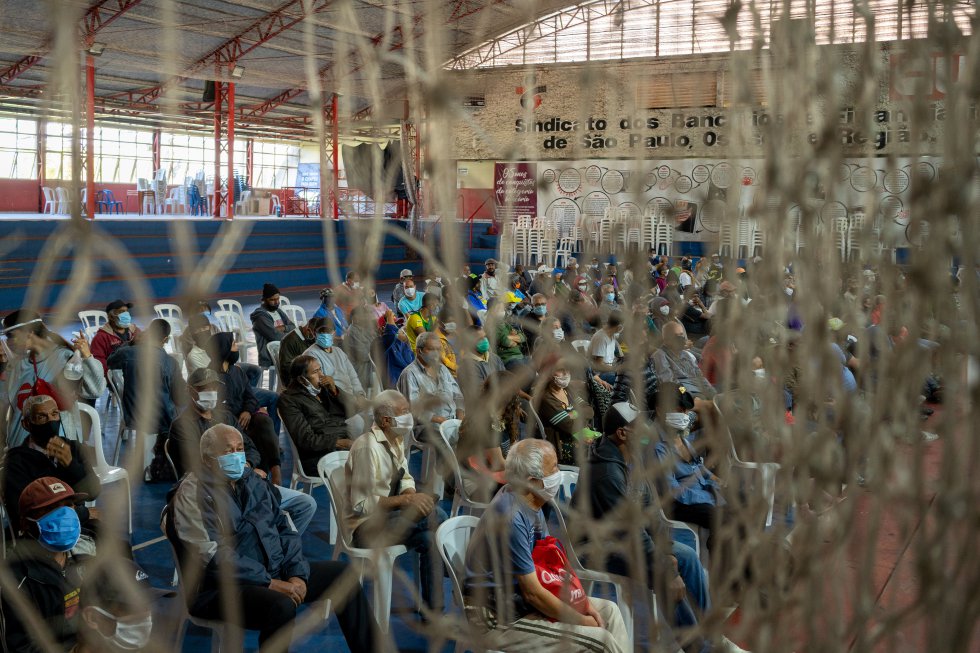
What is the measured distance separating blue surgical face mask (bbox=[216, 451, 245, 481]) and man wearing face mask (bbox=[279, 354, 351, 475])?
117 cm

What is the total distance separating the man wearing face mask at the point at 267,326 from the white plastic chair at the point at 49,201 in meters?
14.1

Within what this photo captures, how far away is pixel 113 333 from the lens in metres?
5.60

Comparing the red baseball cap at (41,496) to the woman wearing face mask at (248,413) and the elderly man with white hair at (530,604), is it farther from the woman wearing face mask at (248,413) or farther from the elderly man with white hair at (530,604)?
the woman wearing face mask at (248,413)

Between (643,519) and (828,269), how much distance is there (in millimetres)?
280

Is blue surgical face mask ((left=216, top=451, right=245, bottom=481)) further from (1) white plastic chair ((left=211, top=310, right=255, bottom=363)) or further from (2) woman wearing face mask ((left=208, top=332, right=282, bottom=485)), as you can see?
(1) white plastic chair ((left=211, top=310, right=255, bottom=363))

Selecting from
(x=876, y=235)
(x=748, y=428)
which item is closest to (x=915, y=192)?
(x=876, y=235)

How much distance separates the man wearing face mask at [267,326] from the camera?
661 cm

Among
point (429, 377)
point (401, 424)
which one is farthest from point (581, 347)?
point (429, 377)

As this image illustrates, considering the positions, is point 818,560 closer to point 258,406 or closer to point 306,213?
point 258,406

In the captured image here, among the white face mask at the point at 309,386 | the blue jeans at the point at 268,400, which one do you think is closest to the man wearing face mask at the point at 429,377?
the white face mask at the point at 309,386

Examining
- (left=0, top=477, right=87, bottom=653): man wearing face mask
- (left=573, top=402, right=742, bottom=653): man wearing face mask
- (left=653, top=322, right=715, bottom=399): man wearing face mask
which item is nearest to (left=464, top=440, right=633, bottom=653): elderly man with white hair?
(left=573, top=402, right=742, bottom=653): man wearing face mask

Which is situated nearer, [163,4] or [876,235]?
[163,4]

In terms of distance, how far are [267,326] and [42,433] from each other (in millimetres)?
3205

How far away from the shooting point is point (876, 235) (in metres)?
0.79
